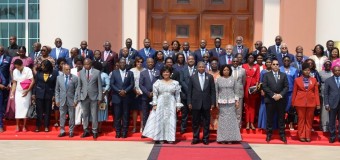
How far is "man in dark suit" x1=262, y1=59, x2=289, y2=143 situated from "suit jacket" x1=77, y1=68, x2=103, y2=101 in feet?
12.2

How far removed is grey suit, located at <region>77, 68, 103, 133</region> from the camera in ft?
45.8

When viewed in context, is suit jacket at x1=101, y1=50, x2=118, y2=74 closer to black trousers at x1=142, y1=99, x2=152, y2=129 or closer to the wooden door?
black trousers at x1=142, y1=99, x2=152, y2=129

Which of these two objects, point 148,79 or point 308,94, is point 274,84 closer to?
point 308,94

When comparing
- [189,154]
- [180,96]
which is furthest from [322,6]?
[189,154]

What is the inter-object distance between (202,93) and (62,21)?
4.87 m

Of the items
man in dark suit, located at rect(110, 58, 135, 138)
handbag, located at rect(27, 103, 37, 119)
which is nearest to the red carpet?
man in dark suit, located at rect(110, 58, 135, 138)

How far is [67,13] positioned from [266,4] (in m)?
5.84

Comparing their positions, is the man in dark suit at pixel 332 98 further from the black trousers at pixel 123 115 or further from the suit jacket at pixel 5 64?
the suit jacket at pixel 5 64

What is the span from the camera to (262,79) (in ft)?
45.7

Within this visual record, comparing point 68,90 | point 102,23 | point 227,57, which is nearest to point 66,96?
point 68,90

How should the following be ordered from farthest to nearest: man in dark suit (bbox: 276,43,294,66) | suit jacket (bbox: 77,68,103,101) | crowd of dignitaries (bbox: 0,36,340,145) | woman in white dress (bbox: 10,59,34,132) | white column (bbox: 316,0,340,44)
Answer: white column (bbox: 316,0,340,44), man in dark suit (bbox: 276,43,294,66), woman in white dress (bbox: 10,59,34,132), suit jacket (bbox: 77,68,103,101), crowd of dignitaries (bbox: 0,36,340,145)

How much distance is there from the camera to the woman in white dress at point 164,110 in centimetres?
1352

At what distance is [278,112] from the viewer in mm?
13773

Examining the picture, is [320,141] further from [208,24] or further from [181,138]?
[208,24]
